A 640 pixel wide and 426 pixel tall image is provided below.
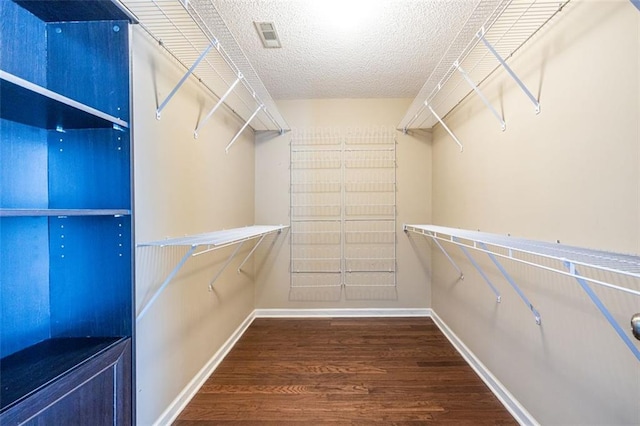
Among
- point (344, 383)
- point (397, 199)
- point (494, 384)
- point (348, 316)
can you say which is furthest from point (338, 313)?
point (494, 384)

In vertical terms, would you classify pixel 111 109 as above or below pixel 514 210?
above

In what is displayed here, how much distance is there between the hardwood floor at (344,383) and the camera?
1648 millimetres

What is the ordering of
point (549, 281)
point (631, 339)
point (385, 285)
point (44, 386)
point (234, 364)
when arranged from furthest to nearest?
1. point (385, 285)
2. point (234, 364)
3. point (549, 281)
4. point (631, 339)
5. point (44, 386)

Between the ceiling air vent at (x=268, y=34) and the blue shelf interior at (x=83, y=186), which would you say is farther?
the ceiling air vent at (x=268, y=34)

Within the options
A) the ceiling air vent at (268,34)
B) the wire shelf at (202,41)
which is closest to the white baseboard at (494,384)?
the wire shelf at (202,41)

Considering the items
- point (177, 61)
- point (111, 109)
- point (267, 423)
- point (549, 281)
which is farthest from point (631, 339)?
point (177, 61)

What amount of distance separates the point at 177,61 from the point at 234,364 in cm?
217

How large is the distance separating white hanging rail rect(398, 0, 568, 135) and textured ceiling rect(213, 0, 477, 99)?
0.32 meters

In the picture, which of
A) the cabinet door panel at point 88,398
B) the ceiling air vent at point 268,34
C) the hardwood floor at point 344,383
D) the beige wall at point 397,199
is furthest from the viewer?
the beige wall at point 397,199

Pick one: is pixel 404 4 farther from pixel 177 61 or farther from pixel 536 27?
pixel 177 61

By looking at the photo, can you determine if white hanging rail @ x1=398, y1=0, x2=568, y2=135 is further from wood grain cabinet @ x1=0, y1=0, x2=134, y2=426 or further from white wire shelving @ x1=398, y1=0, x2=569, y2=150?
wood grain cabinet @ x1=0, y1=0, x2=134, y2=426

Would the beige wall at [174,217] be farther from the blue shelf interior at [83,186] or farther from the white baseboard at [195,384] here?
the blue shelf interior at [83,186]

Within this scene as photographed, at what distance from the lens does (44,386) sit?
0.73 m

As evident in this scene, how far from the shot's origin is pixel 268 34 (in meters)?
1.89
